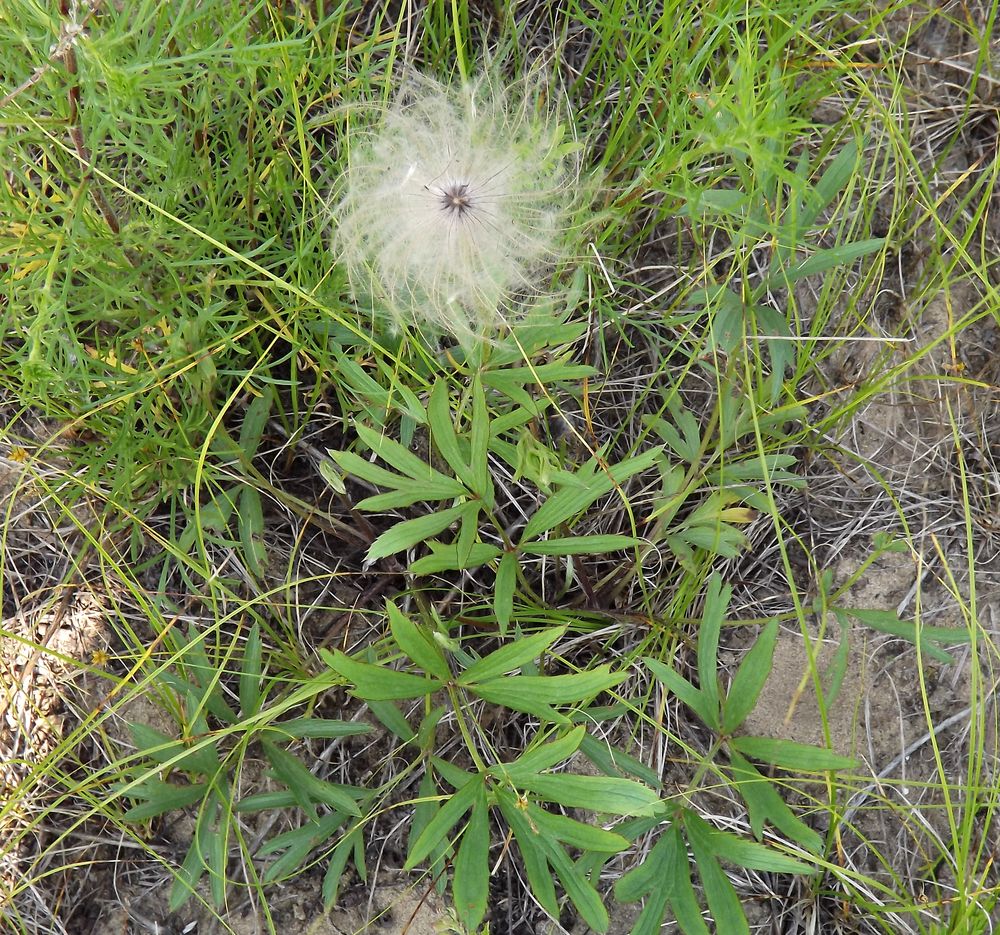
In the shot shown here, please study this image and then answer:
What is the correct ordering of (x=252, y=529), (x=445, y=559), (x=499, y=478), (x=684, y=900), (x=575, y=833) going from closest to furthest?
(x=575, y=833), (x=684, y=900), (x=445, y=559), (x=252, y=529), (x=499, y=478)

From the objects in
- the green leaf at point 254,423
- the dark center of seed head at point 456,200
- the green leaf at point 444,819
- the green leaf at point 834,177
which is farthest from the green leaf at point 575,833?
the green leaf at point 834,177

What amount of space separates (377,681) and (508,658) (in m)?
0.26

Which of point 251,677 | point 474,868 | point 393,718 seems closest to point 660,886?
point 474,868

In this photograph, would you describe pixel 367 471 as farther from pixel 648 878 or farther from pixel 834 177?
pixel 834 177

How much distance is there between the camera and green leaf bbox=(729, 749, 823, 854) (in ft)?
6.29

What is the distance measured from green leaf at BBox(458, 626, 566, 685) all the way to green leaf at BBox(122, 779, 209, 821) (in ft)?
2.35

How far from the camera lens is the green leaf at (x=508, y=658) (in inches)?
71.5

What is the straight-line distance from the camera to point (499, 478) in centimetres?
246

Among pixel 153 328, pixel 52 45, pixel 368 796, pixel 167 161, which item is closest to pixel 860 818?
pixel 368 796

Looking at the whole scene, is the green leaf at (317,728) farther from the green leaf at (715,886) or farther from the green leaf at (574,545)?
the green leaf at (715,886)

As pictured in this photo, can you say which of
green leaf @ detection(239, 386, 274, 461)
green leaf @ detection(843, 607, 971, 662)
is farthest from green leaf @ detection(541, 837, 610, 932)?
green leaf @ detection(239, 386, 274, 461)

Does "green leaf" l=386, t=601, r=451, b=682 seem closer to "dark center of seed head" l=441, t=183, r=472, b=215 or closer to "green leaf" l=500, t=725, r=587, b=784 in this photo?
"green leaf" l=500, t=725, r=587, b=784

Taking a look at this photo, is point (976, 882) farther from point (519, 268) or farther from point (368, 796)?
point (519, 268)

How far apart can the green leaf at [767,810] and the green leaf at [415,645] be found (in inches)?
26.5
